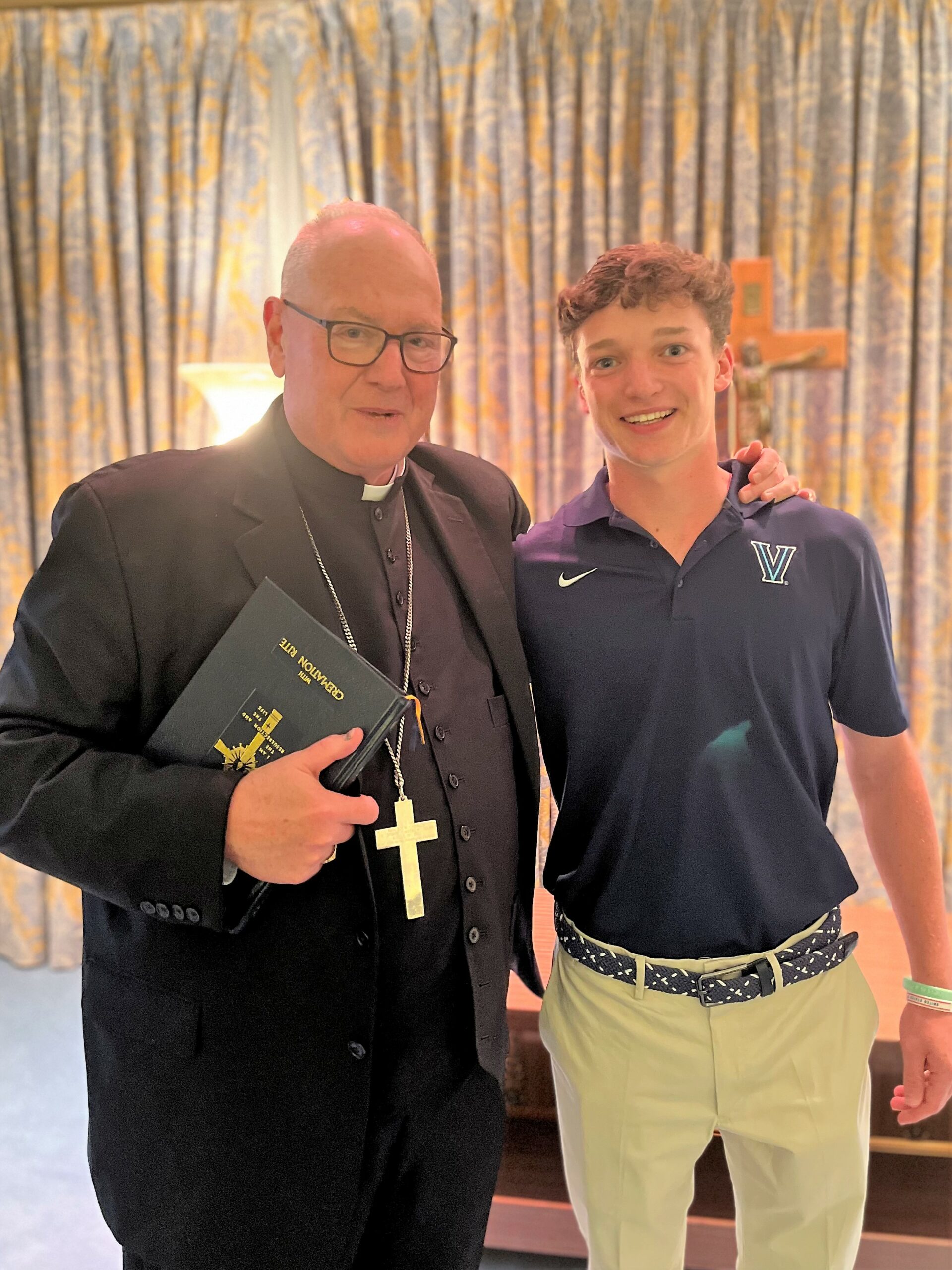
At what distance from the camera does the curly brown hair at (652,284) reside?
132 cm

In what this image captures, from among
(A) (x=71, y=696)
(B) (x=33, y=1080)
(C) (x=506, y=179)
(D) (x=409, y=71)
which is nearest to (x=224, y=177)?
(D) (x=409, y=71)

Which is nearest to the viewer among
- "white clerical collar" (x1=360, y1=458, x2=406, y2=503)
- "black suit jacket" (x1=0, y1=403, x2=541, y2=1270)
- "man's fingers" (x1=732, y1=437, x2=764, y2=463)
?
"black suit jacket" (x1=0, y1=403, x2=541, y2=1270)

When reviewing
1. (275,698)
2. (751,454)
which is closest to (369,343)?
(275,698)

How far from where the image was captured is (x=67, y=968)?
340 centimetres

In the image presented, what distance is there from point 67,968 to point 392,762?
274 centimetres

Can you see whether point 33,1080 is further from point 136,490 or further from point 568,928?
point 136,490

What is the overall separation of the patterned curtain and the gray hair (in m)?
2.01

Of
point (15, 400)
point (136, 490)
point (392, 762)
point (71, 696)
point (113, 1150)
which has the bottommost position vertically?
point (113, 1150)

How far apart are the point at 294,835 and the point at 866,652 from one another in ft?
2.85

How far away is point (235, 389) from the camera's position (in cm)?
271

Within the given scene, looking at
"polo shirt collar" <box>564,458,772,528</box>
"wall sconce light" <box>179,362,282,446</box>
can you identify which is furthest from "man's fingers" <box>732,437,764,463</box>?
"wall sconce light" <box>179,362,282,446</box>

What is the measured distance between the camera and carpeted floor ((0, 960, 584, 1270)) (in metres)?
2.10

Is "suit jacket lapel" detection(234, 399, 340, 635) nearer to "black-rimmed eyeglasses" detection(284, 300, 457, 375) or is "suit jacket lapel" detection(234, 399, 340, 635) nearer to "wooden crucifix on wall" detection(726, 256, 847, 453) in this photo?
"black-rimmed eyeglasses" detection(284, 300, 457, 375)

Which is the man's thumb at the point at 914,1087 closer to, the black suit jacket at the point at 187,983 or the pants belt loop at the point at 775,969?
the pants belt loop at the point at 775,969
